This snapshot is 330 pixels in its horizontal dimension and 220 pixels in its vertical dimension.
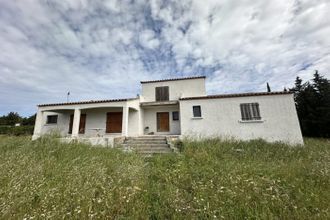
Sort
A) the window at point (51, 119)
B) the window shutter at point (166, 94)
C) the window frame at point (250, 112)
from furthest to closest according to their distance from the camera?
the window at point (51, 119) < the window shutter at point (166, 94) < the window frame at point (250, 112)

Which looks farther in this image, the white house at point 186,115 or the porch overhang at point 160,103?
the porch overhang at point 160,103

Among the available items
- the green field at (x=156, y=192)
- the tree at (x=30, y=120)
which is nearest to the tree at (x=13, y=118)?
the tree at (x=30, y=120)

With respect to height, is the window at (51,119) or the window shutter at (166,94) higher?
the window shutter at (166,94)

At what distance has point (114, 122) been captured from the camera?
1512 cm

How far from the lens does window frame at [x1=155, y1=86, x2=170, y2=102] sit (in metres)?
15.8

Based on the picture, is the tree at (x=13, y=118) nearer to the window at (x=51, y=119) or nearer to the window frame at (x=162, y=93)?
the window at (x=51, y=119)

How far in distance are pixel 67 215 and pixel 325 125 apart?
79.9ft

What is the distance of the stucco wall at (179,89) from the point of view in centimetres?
1555

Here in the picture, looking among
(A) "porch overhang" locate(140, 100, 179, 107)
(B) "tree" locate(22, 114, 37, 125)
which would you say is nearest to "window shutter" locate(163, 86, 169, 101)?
(A) "porch overhang" locate(140, 100, 179, 107)

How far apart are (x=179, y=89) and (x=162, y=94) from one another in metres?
1.79

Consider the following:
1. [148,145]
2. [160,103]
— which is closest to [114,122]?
[160,103]

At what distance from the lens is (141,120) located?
14.8 metres

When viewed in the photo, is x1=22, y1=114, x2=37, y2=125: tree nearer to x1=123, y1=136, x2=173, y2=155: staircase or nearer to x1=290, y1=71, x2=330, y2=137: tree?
x1=123, y1=136, x2=173, y2=155: staircase

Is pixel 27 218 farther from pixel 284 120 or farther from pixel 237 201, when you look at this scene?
pixel 284 120
